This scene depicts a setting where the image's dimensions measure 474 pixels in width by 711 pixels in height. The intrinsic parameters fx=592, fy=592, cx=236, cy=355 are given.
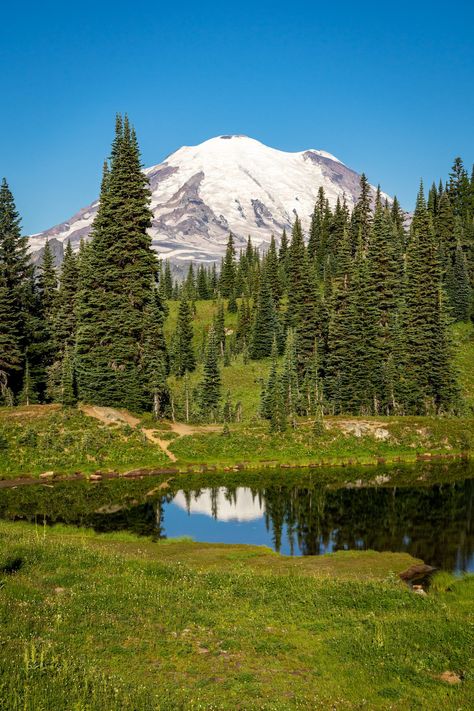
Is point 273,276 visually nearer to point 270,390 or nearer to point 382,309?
point 382,309

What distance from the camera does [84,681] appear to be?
1173 cm

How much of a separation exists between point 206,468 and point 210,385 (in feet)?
105

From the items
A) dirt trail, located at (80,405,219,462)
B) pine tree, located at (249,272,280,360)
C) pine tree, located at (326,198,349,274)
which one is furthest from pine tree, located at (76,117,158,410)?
pine tree, located at (326,198,349,274)

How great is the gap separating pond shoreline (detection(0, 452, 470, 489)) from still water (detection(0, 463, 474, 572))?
183 centimetres

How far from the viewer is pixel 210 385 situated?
273 feet

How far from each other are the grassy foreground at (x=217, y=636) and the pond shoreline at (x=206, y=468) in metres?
23.2

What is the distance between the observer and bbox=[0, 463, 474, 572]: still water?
32438 mm

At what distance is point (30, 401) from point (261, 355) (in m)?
49.1

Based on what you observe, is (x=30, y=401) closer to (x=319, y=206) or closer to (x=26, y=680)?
(x=26, y=680)

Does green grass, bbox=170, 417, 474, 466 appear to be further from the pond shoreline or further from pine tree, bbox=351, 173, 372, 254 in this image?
pine tree, bbox=351, 173, 372, 254

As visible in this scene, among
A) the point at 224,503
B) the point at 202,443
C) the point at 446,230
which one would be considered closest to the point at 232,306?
the point at 446,230

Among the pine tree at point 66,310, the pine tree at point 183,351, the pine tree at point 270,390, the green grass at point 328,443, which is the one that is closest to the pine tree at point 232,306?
the pine tree at point 183,351

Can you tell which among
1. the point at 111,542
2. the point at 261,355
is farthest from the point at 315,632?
the point at 261,355

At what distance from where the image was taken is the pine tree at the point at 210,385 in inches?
3221
